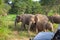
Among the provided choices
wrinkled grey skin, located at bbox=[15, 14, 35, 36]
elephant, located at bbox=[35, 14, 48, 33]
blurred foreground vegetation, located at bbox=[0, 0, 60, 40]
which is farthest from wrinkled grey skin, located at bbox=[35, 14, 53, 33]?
blurred foreground vegetation, located at bbox=[0, 0, 60, 40]

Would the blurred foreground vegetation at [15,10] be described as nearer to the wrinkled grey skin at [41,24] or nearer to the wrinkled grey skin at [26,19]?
the wrinkled grey skin at [26,19]

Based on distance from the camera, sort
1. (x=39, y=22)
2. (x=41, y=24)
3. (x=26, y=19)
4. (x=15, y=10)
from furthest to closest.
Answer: (x=15, y=10)
(x=39, y=22)
(x=41, y=24)
(x=26, y=19)

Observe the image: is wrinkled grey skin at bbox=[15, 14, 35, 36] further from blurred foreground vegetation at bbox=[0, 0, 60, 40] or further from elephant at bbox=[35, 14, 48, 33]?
blurred foreground vegetation at bbox=[0, 0, 60, 40]

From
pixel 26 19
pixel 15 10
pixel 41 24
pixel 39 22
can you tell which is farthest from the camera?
pixel 15 10

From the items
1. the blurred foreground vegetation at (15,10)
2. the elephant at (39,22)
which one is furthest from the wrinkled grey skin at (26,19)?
the blurred foreground vegetation at (15,10)

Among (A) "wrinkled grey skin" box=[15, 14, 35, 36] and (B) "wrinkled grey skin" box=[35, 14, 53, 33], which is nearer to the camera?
(B) "wrinkled grey skin" box=[35, 14, 53, 33]

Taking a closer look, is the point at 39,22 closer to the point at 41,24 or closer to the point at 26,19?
the point at 41,24

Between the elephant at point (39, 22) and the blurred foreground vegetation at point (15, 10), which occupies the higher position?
the blurred foreground vegetation at point (15, 10)

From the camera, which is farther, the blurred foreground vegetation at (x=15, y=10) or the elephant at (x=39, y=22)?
the elephant at (x=39, y=22)

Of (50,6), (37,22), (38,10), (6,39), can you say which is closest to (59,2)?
(50,6)

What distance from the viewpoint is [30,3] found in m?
20.5

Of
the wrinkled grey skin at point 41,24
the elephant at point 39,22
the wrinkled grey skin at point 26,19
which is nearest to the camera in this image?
the wrinkled grey skin at point 41,24

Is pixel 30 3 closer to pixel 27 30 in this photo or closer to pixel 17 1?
pixel 17 1

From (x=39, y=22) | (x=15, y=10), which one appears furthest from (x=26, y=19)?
(x=15, y=10)
